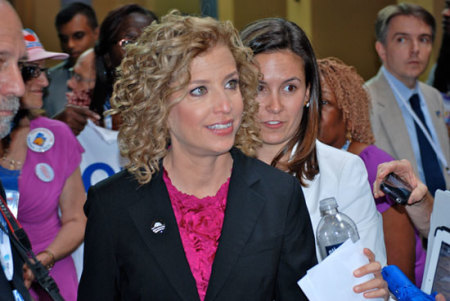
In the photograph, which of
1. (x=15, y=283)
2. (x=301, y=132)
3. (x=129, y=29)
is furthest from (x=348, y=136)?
(x=15, y=283)

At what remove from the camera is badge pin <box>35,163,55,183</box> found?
2.71 metres

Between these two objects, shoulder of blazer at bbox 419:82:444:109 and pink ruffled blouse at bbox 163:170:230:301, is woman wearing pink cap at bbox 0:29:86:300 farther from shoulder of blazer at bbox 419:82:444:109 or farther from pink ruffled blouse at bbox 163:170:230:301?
shoulder of blazer at bbox 419:82:444:109

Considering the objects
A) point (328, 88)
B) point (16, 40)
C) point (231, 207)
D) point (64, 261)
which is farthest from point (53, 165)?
point (328, 88)

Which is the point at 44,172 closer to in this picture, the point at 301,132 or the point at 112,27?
the point at 112,27

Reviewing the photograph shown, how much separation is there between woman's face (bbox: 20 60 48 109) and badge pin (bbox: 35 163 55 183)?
0.34m

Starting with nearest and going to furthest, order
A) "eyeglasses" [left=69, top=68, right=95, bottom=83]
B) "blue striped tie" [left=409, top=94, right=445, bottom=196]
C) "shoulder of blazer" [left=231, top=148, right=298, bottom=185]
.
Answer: "shoulder of blazer" [left=231, top=148, right=298, bottom=185], "eyeglasses" [left=69, top=68, right=95, bottom=83], "blue striped tie" [left=409, top=94, right=445, bottom=196]

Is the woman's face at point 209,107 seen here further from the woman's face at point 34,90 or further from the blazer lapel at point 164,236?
the woman's face at point 34,90

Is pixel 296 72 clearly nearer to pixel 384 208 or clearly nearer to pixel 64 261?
pixel 384 208

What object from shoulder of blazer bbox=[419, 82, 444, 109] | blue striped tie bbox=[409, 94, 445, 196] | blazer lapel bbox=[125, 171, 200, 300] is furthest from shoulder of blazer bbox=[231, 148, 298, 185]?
shoulder of blazer bbox=[419, 82, 444, 109]

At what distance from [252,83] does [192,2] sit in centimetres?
214

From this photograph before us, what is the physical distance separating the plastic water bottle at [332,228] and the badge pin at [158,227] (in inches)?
19.6

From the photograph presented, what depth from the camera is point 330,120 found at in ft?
9.95

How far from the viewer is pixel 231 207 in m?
1.88

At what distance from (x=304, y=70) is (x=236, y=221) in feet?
2.71
